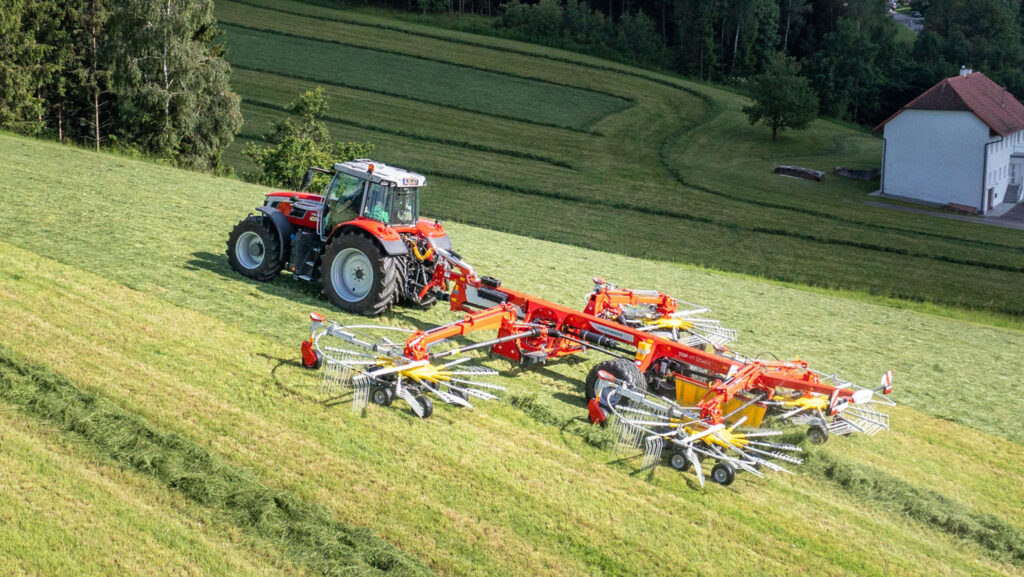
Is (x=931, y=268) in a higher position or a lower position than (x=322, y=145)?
lower

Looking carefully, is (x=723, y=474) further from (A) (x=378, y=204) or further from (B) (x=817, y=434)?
(A) (x=378, y=204)

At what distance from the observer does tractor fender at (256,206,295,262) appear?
13606mm

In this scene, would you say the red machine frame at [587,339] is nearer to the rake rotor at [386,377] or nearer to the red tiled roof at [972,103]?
the rake rotor at [386,377]

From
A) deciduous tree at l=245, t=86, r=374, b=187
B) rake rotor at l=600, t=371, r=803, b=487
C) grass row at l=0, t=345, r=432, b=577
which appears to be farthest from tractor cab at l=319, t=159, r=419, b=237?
deciduous tree at l=245, t=86, r=374, b=187

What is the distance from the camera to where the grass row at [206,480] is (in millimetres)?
7477

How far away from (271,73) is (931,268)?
35069mm

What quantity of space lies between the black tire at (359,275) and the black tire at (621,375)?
130 inches

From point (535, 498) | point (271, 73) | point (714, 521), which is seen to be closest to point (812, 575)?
point (714, 521)

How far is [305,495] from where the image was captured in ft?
26.9

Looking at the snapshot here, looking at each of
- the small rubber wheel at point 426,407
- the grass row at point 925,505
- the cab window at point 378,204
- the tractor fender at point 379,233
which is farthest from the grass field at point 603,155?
the small rubber wheel at point 426,407

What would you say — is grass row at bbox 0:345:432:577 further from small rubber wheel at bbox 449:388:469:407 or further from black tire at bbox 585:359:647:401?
black tire at bbox 585:359:647:401

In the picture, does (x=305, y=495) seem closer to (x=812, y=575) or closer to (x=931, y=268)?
(x=812, y=575)

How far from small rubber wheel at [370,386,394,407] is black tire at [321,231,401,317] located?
2.70 meters

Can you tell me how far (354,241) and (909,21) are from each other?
108 meters
